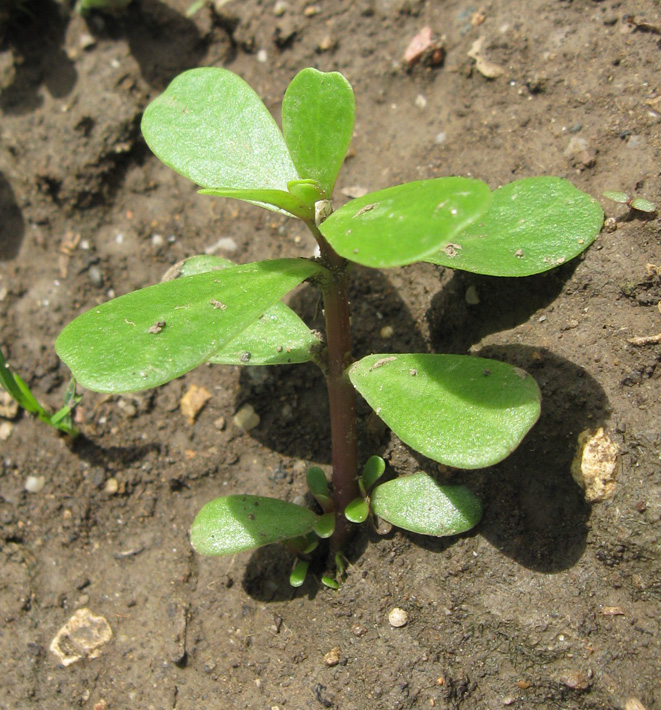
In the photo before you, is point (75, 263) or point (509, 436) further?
point (75, 263)

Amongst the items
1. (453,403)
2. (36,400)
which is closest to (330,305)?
(453,403)

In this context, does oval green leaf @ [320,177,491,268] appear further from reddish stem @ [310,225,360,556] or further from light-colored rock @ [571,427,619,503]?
light-colored rock @ [571,427,619,503]

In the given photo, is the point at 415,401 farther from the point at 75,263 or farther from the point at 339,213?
the point at 75,263

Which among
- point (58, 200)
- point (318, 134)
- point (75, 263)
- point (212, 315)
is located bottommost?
point (75, 263)

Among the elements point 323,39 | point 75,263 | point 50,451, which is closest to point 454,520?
point 50,451

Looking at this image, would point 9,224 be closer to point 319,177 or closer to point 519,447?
point 319,177

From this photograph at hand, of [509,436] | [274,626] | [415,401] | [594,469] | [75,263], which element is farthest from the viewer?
[75,263]
